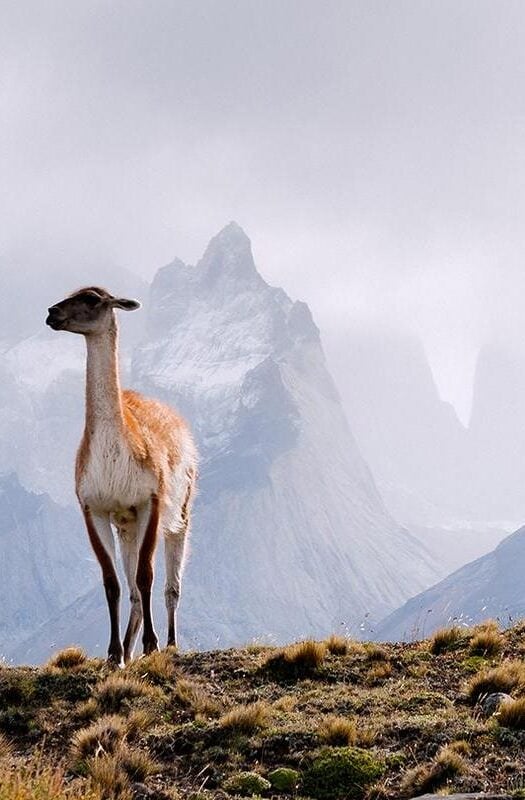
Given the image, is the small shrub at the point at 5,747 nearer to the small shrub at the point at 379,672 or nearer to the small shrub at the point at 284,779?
the small shrub at the point at 284,779

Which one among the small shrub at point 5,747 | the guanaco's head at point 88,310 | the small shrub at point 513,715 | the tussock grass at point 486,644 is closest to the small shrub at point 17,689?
the small shrub at point 5,747

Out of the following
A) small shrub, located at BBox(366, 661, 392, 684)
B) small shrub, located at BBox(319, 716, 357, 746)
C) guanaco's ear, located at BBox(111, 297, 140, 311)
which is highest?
guanaco's ear, located at BBox(111, 297, 140, 311)

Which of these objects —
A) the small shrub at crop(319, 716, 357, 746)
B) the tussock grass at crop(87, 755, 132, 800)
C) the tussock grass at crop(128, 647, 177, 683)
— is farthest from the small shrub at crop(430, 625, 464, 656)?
the tussock grass at crop(87, 755, 132, 800)

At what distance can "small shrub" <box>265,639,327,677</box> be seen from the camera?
30.1 feet

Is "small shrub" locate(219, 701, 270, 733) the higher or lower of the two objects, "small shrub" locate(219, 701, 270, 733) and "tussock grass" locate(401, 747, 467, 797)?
the higher

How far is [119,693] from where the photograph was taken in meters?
8.24

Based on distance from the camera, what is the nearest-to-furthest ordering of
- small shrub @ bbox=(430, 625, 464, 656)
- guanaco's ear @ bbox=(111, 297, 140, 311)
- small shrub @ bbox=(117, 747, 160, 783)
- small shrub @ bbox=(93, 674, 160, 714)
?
small shrub @ bbox=(117, 747, 160, 783), small shrub @ bbox=(93, 674, 160, 714), small shrub @ bbox=(430, 625, 464, 656), guanaco's ear @ bbox=(111, 297, 140, 311)

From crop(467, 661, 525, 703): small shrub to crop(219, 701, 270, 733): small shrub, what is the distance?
1677 millimetres

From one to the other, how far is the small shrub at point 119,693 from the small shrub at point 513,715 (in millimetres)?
2733

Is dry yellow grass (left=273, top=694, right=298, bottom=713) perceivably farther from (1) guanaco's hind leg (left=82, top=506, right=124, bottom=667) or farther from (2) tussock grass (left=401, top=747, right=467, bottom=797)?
(1) guanaco's hind leg (left=82, top=506, right=124, bottom=667)

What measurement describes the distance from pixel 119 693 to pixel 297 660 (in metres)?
1.76

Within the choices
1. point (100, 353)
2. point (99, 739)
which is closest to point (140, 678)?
point (99, 739)

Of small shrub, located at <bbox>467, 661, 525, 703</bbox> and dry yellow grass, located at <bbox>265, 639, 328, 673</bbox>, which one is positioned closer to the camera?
small shrub, located at <bbox>467, 661, 525, 703</bbox>

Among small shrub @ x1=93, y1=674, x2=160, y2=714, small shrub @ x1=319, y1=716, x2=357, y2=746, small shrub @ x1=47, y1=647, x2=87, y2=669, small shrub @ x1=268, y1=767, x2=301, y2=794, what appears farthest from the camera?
small shrub @ x1=47, y1=647, x2=87, y2=669
